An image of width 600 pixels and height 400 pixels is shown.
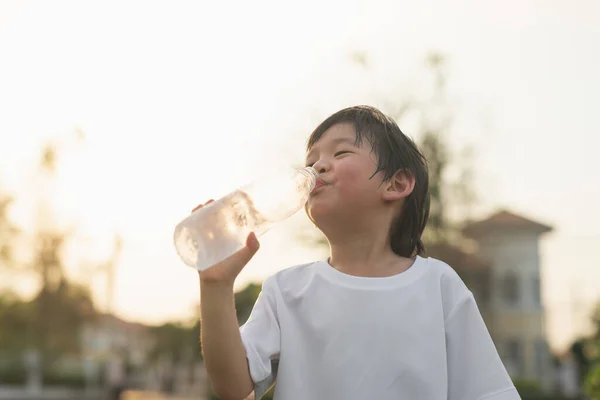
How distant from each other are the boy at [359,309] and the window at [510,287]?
46680 mm

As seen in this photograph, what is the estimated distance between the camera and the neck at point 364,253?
103 inches

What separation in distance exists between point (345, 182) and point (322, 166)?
0.28 feet

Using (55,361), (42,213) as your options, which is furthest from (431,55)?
(55,361)

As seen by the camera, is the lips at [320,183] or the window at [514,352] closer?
the lips at [320,183]

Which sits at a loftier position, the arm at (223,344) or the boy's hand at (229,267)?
the boy's hand at (229,267)

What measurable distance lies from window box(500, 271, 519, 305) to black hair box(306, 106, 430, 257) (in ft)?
153

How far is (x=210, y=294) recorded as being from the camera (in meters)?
2.26

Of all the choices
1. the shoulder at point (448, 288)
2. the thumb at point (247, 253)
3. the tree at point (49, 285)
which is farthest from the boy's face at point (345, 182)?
the tree at point (49, 285)

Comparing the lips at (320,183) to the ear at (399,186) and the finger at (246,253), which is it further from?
the finger at (246,253)

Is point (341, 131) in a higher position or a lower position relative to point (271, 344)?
higher

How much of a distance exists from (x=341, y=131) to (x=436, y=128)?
2443 cm

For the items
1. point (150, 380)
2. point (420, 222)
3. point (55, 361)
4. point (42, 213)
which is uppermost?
point (420, 222)

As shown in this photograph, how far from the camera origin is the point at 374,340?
244 cm

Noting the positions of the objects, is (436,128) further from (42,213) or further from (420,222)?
(420,222)
